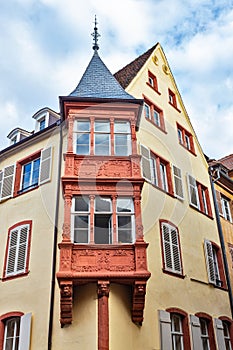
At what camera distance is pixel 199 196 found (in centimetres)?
1925

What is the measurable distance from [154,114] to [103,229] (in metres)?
8.15

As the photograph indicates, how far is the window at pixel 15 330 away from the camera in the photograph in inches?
485

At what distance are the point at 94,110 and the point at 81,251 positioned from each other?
556 centimetres

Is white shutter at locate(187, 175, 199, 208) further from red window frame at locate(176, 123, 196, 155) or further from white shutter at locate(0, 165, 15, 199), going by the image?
white shutter at locate(0, 165, 15, 199)

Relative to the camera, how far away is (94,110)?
14984 mm

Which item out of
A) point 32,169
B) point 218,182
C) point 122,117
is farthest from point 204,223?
point 32,169

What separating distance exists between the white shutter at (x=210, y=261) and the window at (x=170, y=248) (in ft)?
6.79

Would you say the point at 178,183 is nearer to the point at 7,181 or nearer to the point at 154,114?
the point at 154,114

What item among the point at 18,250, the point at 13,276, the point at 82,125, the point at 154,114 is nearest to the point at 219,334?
the point at 13,276

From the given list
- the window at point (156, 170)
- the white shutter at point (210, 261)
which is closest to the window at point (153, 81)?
the window at point (156, 170)

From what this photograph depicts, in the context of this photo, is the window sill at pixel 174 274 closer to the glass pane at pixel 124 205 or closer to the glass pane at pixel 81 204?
the glass pane at pixel 124 205

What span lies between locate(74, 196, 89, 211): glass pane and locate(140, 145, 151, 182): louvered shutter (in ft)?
11.6

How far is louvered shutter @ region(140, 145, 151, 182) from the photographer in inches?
624

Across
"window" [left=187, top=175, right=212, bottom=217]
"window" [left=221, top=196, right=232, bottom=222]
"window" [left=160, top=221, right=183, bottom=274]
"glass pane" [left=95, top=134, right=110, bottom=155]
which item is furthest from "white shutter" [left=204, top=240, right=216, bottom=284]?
"glass pane" [left=95, top=134, right=110, bottom=155]
